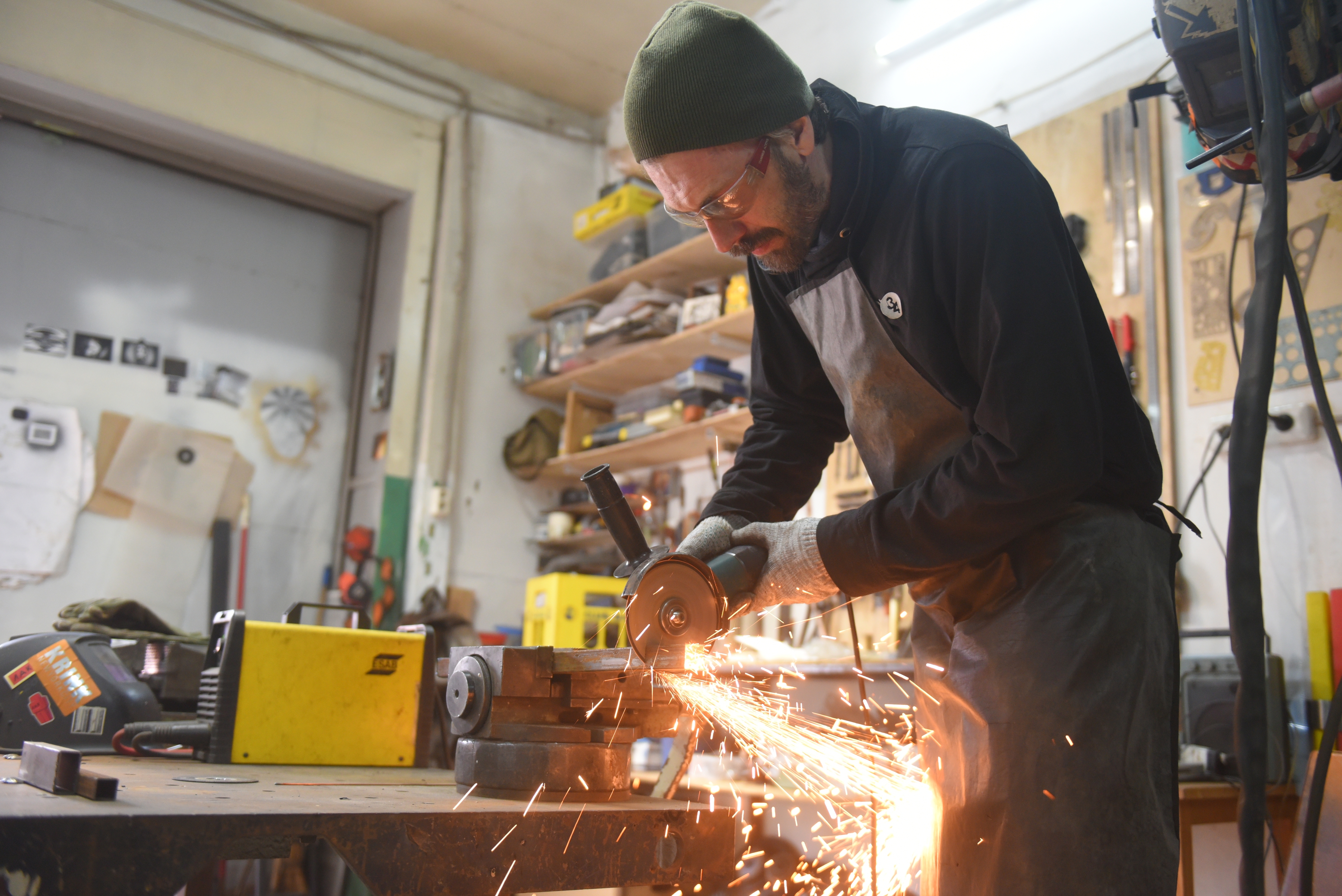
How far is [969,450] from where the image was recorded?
1257 millimetres

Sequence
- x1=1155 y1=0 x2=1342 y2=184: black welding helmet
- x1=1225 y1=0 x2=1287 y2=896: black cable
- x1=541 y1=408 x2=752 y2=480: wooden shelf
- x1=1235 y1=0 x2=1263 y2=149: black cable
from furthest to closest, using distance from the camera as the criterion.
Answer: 1. x1=541 y1=408 x2=752 y2=480: wooden shelf
2. x1=1155 y1=0 x2=1342 y2=184: black welding helmet
3. x1=1235 y1=0 x2=1263 y2=149: black cable
4. x1=1225 y1=0 x2=1287 y2=896: black cable

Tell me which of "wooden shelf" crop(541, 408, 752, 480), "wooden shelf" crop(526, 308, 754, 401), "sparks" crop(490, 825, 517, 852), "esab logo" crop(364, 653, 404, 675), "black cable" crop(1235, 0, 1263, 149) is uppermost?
"wooden shelf" crop(526, 308, 754, 401)

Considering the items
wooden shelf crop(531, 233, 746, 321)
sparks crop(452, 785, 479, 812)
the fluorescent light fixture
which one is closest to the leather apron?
sparks crop(452, 785, 479, 812)

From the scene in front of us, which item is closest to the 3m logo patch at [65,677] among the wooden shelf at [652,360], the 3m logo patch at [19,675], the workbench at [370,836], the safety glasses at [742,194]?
the 3m logo patch at [19,675]

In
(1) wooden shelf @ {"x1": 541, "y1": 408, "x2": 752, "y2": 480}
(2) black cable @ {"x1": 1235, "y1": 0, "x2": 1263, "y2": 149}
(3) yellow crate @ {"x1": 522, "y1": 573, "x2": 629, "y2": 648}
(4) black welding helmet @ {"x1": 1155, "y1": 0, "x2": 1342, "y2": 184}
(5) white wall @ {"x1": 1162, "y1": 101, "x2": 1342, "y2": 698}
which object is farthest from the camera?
(3) yellow crate @ {"x1": 522, "y1": 573, "x2": 629, "y2": 648}

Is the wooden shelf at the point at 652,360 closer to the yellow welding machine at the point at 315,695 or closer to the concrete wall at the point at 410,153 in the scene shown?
the concrete wall at the point at 410,153

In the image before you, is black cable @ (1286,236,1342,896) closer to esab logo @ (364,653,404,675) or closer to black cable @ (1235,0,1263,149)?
black cable @ (1235,0,1263,149)

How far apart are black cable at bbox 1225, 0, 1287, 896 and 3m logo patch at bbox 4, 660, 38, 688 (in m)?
2.01

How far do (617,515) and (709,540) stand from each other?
15cm

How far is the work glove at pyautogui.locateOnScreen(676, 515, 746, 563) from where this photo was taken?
1.50m

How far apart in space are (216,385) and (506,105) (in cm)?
227

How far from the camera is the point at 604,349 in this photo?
15.6 ft

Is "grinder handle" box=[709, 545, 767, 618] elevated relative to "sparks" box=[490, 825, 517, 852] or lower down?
elevated

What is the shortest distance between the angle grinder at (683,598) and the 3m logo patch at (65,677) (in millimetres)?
1139
